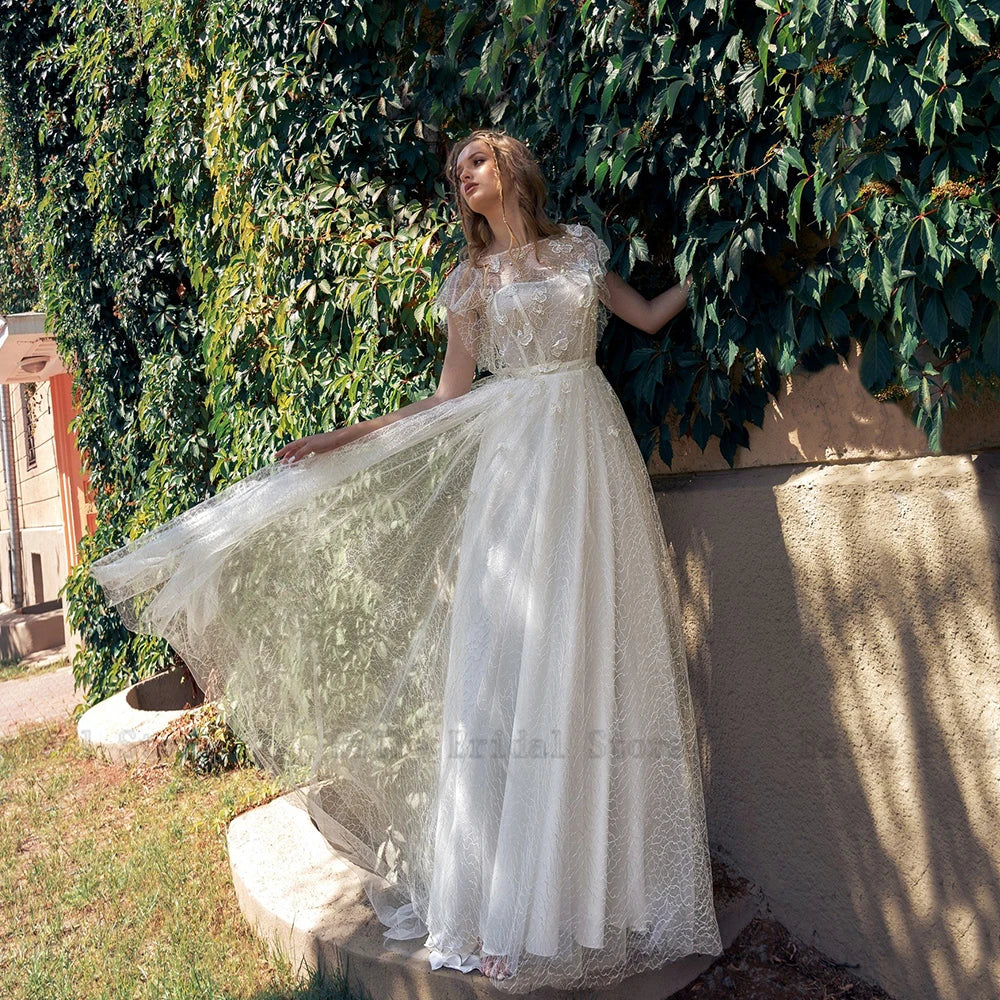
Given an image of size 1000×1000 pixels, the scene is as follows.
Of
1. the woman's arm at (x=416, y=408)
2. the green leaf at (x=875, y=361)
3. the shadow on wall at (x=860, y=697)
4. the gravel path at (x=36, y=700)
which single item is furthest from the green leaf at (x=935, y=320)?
the gravel path at (x=36, y=700)

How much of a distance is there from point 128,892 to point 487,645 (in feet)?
6.76

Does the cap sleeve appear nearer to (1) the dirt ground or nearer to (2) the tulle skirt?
(2) the tulle skirt

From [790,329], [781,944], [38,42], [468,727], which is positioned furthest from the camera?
[38,42]

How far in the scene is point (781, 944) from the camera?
2658 millimetres

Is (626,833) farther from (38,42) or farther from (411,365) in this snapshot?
(38,42)

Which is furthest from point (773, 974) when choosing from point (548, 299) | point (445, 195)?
point (445, 195)

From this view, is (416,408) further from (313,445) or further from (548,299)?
(548,299)

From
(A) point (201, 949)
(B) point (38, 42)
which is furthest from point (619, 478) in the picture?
(B) point (38, 42)

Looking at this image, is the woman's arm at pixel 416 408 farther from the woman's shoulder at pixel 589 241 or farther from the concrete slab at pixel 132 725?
the concrete slab at pixel 132 725

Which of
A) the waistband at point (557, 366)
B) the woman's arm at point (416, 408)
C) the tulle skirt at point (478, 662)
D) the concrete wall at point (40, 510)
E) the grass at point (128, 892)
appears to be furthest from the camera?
the concrete wall at point (40, 510)

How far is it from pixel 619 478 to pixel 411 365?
109 cm

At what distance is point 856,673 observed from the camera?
2375 mm

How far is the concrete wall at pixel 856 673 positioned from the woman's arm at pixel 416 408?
66 centimetres

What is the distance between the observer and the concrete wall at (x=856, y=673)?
83.6 inches
